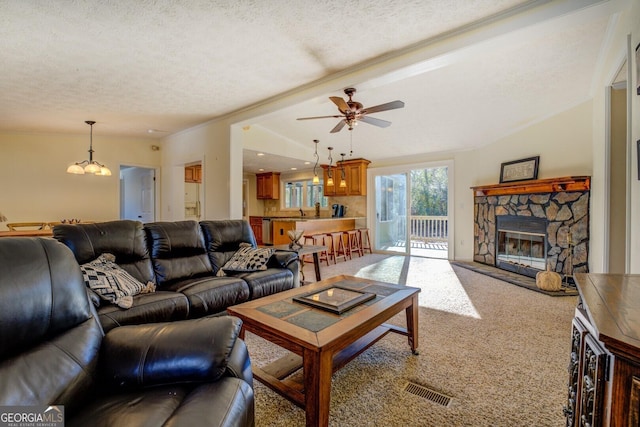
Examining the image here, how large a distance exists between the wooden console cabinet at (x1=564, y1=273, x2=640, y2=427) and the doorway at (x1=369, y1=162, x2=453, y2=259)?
522 centimetres

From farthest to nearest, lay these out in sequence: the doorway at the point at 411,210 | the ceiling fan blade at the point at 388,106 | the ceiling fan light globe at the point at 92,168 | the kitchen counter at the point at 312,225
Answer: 1. the doorway at the point at 411,210
2. the kitchen counter at the point at 312,225
3. the ceiling fan light globe at the point at 92,168
4. the ceiling fan blade at the point at 388,106

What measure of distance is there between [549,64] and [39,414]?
455 cm

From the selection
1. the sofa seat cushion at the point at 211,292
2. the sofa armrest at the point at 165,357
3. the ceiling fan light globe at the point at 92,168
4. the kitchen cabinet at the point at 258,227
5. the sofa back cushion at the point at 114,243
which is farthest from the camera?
the kitchen cabinet at the point at 258,227

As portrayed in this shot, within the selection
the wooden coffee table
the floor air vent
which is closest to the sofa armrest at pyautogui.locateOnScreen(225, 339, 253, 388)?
the wooden coffee table

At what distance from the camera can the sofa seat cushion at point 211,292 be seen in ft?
7.63

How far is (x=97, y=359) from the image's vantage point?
1.12 meters

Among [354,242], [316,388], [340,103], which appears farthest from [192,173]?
[316,388]

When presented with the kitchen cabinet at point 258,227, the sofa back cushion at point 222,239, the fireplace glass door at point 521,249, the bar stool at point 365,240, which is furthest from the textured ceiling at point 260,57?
the kitchen cabinet at point 258,227

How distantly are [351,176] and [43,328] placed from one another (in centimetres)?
645

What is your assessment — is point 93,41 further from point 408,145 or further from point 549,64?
point 408,145

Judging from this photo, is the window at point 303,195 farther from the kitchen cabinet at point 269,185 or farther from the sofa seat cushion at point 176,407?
the sofa seat cushion at point 176,407

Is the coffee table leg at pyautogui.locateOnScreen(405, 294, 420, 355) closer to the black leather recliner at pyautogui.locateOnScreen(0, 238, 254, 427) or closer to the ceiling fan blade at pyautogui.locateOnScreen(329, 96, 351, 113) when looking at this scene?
the black leather recliner at pyautogui.locateOnScreen(0, 238, 254, 427)

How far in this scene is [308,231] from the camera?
5.84m

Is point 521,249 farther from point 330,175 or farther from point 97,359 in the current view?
point 97,359
